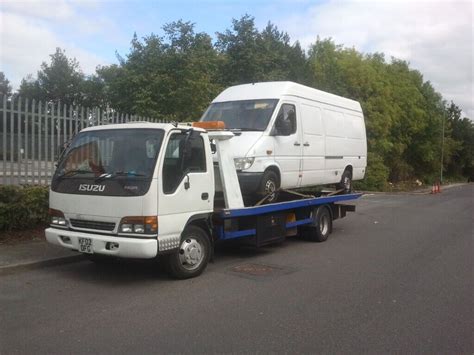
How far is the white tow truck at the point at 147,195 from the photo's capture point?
6.52 meters

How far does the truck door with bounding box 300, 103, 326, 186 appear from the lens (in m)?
10.5

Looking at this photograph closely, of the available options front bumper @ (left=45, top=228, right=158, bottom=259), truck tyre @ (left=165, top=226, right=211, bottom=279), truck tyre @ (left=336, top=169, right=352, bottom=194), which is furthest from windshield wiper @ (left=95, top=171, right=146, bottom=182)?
truck tyre @ (left=336, top=169, right=352, bottom=194)

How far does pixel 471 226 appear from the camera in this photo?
1471 cm

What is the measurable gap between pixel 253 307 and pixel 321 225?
5576mm

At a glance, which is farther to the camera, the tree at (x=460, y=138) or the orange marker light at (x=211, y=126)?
the tree at (x=460, y=138)

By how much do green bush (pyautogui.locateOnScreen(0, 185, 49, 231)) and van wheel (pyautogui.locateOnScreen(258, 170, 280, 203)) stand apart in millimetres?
4184

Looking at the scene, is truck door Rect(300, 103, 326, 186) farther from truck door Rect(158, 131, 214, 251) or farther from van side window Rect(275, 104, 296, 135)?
truck door Rect(158, 131, 214, 251)

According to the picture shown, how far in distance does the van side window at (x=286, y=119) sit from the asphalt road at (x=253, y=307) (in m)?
2.36

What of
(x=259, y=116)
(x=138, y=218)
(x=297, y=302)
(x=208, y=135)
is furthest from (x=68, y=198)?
(x=259, y=116)

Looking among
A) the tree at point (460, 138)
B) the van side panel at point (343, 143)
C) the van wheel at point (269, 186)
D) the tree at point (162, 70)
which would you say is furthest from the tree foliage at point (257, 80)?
the tree at point (460, 138)

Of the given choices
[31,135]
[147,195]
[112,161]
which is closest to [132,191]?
[147,195]

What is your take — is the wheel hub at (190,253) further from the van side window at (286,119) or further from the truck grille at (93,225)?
the van side window at (286,119)

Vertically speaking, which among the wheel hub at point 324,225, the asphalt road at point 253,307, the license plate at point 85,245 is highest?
the license plate at point 85,245

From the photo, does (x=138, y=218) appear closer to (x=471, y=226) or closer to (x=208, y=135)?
(x=208, y=135)
